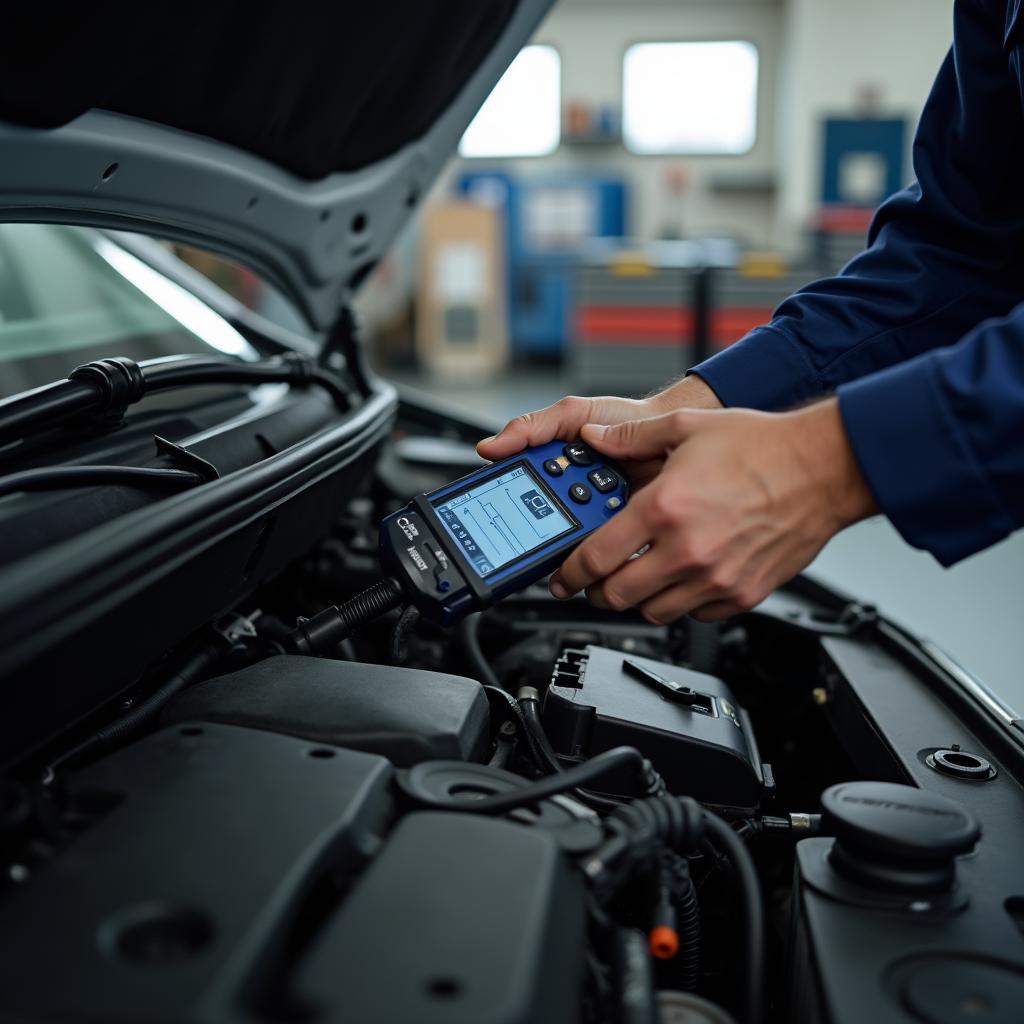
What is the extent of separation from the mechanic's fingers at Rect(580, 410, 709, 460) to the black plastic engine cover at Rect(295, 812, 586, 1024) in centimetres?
36

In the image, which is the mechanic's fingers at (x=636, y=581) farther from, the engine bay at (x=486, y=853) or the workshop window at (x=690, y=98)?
the workshop window at (x=690, y=98)

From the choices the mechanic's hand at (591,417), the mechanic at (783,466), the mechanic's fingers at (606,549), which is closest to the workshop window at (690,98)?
the mechanic at (783,466)

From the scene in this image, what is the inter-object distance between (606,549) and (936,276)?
59 cm

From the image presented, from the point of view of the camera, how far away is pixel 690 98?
797cm

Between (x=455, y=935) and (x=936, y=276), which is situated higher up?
(x=936, y=276)

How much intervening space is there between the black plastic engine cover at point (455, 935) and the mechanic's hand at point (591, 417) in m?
0.41

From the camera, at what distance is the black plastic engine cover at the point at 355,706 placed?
71cm

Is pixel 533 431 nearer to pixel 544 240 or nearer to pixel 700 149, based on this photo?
pixel 544 240

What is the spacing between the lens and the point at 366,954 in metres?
0.48

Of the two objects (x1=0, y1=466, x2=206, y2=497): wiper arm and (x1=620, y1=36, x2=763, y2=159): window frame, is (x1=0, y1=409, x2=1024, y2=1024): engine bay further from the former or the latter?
(x1=620, y1=36, x2=763, y2=159): window frame

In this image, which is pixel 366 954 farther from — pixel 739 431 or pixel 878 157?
pixel 878 157

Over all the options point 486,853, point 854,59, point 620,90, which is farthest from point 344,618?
point 620,90

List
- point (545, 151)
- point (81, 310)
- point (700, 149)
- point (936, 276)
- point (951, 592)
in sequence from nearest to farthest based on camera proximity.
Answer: point (936, 276) → point (81, 310) → point (951, 592) → point (700, 149) → point (545, 151)

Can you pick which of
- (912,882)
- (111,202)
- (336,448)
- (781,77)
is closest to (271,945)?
(912,882)
